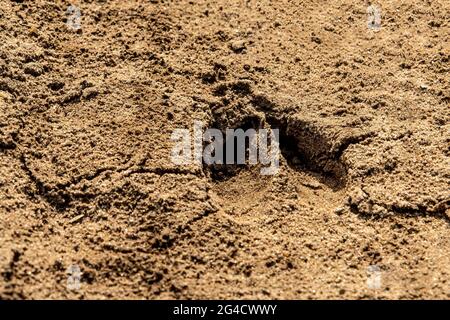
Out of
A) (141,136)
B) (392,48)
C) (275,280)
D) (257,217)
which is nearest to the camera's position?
(275,280)

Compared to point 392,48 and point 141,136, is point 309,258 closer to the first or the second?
point 141,136

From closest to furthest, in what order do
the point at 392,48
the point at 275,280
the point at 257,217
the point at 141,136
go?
the point at 275,280 → the point at 257,217 → the point at 141,136 → the point at 392,48

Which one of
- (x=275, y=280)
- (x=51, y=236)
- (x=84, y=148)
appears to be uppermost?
(x=84, y=148)

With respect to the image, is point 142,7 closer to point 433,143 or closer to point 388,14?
point 388,14

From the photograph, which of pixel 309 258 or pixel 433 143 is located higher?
pixel 433 143

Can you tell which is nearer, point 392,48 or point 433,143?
point 433,143

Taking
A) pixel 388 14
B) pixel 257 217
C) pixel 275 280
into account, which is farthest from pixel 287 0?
pixel 275 280

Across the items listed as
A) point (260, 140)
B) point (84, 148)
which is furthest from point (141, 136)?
point (260, 140)
